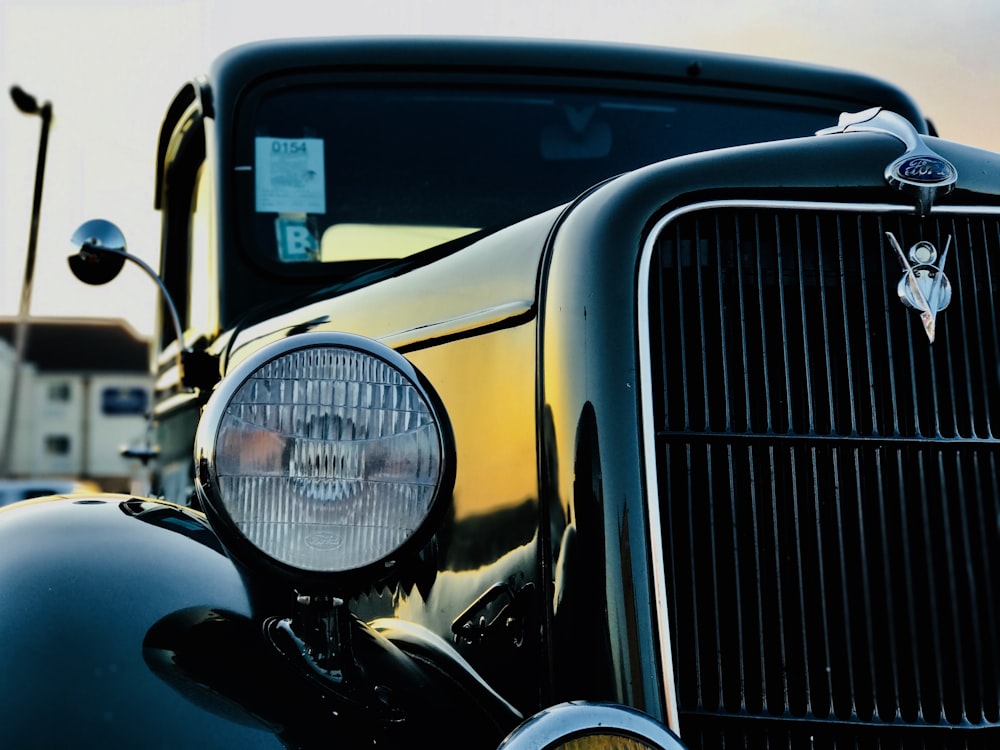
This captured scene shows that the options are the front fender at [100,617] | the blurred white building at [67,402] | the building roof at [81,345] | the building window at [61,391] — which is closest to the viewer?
the front fender at [100,617]

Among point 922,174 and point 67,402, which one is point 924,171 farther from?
point 67,402

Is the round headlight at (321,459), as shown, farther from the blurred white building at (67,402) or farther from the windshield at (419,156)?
the blurred white building at (67,402)

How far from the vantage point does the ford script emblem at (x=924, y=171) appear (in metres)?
1.67

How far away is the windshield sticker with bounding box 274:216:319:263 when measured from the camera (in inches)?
108

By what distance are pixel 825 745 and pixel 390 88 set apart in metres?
1.91

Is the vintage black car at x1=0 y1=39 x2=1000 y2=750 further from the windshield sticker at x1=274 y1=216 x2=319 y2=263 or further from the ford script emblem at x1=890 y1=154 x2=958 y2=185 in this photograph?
the windshield sticker at x1=274 y1=216 x2=319 y2=263

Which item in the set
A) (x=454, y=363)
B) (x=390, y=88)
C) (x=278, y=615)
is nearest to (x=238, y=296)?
(x=390, y=88)

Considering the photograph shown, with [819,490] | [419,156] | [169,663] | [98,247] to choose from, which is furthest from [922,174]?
[98,247]

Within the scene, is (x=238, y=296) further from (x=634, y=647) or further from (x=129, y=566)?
(x=634, y=647)

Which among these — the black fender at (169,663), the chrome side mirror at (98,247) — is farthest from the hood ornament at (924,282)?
the chrome side mirror at (98,247)

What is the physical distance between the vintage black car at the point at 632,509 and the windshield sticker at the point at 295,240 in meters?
1.01

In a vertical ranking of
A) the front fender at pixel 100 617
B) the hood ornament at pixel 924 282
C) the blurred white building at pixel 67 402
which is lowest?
the front fender at pixel 100 617

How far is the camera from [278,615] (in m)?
1.71

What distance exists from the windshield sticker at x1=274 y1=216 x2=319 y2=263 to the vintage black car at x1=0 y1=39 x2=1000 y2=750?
40.0 inches
